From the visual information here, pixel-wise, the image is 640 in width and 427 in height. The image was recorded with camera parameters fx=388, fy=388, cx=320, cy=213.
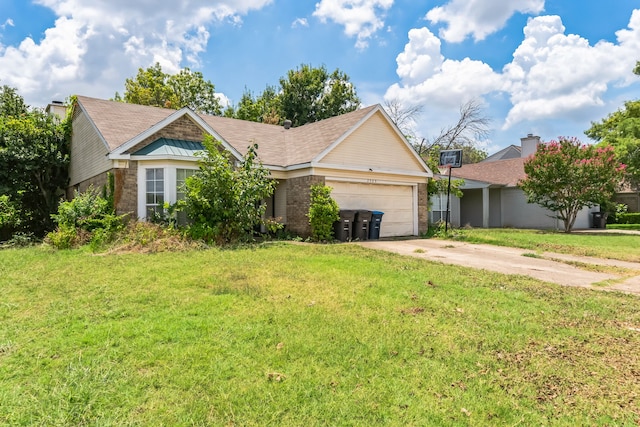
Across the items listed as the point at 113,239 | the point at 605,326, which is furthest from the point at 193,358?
the point at 113,239

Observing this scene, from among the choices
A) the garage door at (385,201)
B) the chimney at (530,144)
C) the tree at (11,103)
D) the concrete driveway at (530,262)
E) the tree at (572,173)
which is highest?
the tree at (11,103)

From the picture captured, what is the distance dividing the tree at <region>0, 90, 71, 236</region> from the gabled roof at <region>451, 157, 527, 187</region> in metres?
22.6

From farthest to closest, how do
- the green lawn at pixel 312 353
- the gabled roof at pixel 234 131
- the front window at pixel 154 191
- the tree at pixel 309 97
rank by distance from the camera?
the tree at pixel 309 97, the gabled roof at pixel 234 131, the front window at pixel 154 191, the green lawn at pixel 312 353

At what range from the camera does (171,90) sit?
1380 inches

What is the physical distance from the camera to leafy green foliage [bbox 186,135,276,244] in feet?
37.9

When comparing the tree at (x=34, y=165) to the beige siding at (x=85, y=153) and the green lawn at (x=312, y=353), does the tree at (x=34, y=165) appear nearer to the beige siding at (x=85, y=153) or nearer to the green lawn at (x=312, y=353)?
the beige siding at (x=85, y=153)

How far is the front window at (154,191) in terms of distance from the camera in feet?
42.0

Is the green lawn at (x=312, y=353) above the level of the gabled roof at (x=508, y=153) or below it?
below

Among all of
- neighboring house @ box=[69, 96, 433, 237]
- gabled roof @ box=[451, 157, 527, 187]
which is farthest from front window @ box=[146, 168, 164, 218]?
gabled roof @ box=[451, 157, 527, 187]

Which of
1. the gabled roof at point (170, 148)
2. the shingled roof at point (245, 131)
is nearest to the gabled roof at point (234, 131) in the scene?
the shingled roof at point (245, 131)

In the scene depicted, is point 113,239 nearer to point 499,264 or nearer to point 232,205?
point 232,205

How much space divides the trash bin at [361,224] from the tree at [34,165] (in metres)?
Result: 13.8

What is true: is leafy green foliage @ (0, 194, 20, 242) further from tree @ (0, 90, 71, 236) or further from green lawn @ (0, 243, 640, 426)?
green lawn @ (0, 243, 640, 426)

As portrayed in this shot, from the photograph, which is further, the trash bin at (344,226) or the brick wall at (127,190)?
the trash bin at (344,226)
